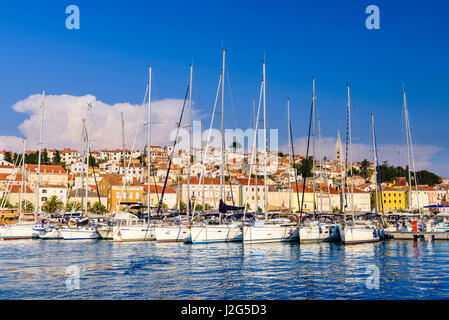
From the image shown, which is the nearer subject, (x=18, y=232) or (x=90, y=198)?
(x=18, y=232)

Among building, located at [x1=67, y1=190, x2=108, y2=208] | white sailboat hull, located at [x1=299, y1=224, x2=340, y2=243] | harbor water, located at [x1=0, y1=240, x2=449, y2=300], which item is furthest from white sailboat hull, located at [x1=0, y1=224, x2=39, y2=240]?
building, located at [x1=67, y1=190, x2=108, y2=208]

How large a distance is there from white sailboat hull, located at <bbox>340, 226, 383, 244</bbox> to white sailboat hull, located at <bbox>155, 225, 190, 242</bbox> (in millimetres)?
13080

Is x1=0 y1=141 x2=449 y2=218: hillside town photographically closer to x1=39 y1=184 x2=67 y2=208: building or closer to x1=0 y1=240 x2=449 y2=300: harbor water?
x1=39 y1=184 x2=67 y2=208: building

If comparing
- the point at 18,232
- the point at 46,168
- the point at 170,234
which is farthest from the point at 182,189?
the point at 170,234

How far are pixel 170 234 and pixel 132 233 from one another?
385 centimetres

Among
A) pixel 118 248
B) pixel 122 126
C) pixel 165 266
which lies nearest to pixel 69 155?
pixel 122 126

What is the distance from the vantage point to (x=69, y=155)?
180 metres

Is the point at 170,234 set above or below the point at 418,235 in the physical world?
above

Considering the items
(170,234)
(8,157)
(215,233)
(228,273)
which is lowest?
(228,273)

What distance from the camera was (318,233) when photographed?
3706 cm

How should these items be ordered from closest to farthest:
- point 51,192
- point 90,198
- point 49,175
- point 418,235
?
point 418,235
point 90,198
point 51,192
point 49,175

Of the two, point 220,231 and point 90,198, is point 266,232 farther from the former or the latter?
point 90,198

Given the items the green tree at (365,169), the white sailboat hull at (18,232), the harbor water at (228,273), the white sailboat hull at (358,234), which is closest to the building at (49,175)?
the white sailboat hull at (18,232)
